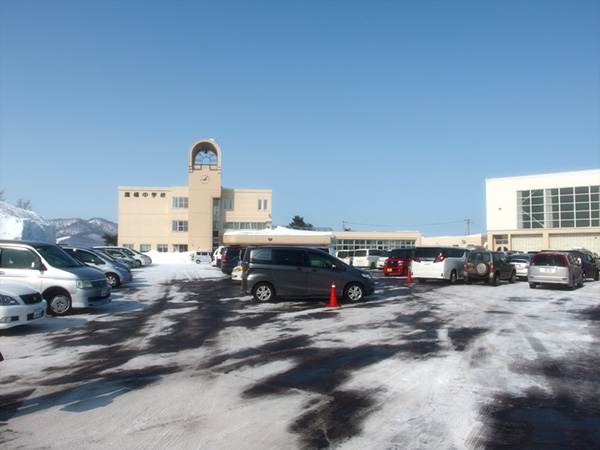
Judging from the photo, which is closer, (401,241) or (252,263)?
(252,263)

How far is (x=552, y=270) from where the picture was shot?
20.0m

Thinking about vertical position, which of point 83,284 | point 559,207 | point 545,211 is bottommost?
point 83,284

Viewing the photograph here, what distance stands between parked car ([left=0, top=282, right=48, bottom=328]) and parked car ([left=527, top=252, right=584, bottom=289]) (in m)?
18.0

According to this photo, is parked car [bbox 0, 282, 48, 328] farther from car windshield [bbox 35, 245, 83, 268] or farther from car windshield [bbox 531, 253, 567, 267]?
car windshield [bbox 531, 253, 567, 267]

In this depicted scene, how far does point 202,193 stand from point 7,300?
60.3m

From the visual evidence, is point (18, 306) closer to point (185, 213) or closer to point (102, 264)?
point (102, 264)

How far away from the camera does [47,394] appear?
618cm

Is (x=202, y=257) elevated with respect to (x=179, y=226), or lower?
lower

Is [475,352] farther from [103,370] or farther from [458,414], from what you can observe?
[103,370]

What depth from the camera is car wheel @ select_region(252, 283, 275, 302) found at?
50.7 ft

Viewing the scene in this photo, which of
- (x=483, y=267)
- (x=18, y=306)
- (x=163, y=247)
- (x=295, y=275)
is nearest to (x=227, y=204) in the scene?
(x=163, y=247)

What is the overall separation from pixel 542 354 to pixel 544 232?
179ft

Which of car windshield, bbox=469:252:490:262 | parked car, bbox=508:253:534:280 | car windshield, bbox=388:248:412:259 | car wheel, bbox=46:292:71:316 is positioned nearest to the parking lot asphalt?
car wheel, bbox=46:292:71:316

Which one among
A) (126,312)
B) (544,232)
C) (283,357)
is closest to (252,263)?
(126,312)
